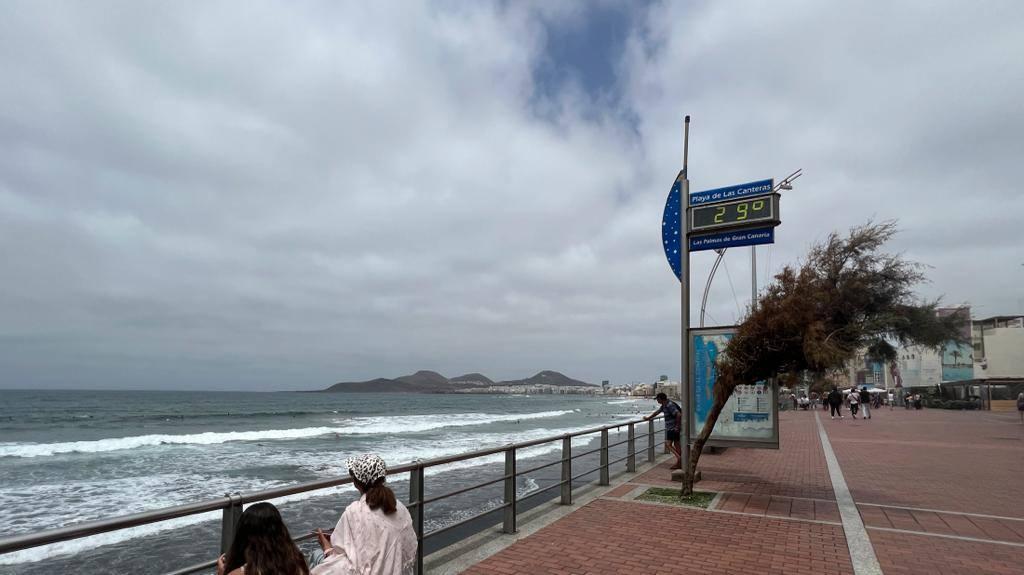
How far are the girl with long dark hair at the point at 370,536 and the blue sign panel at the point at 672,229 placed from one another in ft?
23.6

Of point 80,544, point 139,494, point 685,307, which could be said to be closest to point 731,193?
A: point 685,307

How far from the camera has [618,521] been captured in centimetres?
677

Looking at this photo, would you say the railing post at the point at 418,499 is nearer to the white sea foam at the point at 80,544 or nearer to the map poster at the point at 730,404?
the white sea foam at the point at 80,544

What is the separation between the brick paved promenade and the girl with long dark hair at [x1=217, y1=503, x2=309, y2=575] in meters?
2.78

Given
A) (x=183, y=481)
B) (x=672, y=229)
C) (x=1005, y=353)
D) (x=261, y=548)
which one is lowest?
(x=183, y=481)

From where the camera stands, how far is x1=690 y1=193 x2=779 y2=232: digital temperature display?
8.29 m

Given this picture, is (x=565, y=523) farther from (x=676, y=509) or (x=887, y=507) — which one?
(x=887, y=507)

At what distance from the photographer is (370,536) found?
3.13 metres

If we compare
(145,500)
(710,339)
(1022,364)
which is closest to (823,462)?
(710,339)

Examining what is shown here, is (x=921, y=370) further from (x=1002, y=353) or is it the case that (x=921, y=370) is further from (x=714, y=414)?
(x=714, y=414)

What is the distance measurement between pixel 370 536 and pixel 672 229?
751 cm

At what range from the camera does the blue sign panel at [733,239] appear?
8.48 meters

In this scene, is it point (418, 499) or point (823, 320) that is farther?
point (823, 320)

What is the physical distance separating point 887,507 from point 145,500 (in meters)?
14.6
